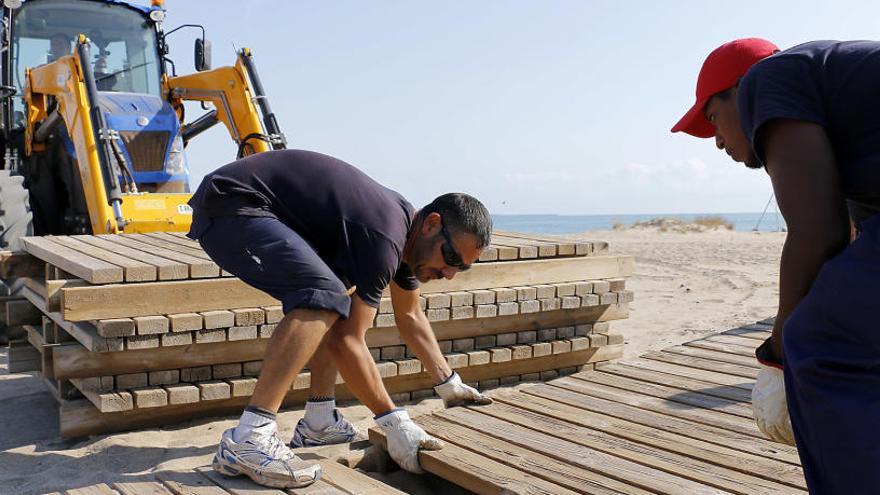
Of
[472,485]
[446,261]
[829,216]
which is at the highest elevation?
[829,216]

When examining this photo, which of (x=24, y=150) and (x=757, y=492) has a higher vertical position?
(x=24, y=150)

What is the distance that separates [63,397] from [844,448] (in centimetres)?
411

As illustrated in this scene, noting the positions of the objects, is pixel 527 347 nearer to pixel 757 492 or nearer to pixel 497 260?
pixel 497 260

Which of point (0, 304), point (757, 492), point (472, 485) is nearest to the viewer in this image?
point (757, 492)

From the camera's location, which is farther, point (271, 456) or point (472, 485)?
point (472, 485)

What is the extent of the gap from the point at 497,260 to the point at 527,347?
63 centimetres

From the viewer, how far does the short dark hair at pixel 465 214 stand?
3.49m

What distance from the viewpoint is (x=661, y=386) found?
186 inches

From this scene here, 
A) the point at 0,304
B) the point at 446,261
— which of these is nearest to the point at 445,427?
the point at 446,261

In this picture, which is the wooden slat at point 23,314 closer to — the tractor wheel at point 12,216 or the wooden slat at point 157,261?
the wooden slat at point 157,261

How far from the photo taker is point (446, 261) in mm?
3598

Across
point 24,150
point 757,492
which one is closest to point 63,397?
point 757,492

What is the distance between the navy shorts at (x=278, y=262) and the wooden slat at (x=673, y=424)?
1.56m

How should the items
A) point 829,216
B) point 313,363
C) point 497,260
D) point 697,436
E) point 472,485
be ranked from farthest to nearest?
point 497,260 < point 313,363 < point 697,436 < point 472,485 < point 829,216
